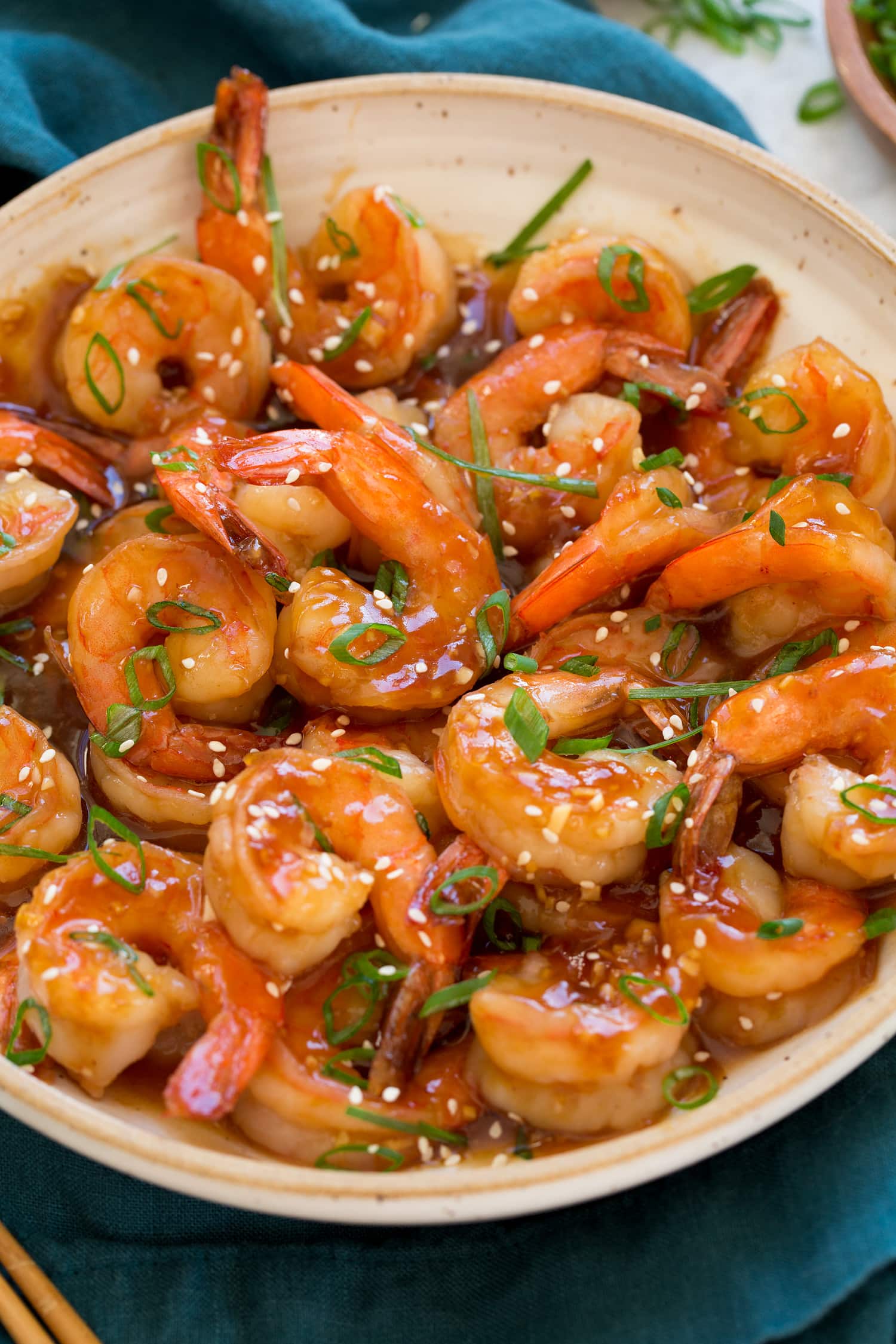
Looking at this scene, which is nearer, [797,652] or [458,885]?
[458,885]

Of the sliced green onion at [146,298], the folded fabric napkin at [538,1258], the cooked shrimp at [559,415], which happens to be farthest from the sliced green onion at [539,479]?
the folded fabric napkin at [538,1258]

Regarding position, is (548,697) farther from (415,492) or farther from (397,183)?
(397,183)

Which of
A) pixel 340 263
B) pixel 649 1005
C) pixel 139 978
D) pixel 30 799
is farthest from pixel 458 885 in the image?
pixel 340 263

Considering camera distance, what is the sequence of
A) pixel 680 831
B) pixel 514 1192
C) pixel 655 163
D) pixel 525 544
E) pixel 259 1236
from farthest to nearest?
pixel 655 163 → pixel 525 544 → pixel 259 1236 → pixel 680 831 → pixel 514 1192

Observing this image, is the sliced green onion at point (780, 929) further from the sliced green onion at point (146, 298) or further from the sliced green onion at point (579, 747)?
the sliced green onion at point (146, 298)

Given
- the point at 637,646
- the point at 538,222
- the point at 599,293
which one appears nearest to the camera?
the point at 637,646

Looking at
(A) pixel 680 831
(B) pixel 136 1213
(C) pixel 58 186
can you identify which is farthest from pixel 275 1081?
(C) pixel 58 186

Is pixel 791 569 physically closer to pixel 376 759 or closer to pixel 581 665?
pixel 581 665
